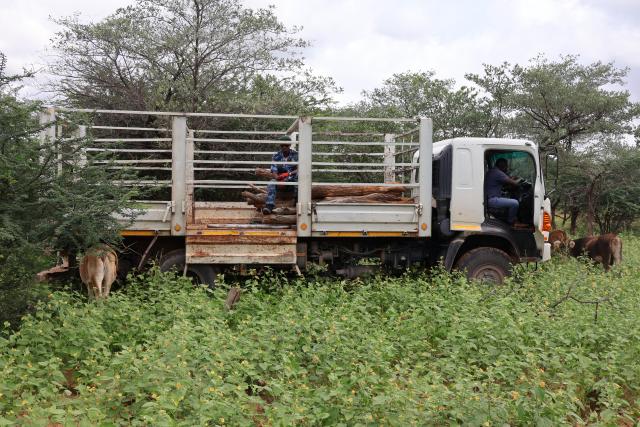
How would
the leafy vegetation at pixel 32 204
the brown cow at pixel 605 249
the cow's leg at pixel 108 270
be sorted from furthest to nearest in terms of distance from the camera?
1. the brown cow at pixel 605 249
2. the cow's leg at pixel 108 270
3. the leafy vegetation at pixel 32 204

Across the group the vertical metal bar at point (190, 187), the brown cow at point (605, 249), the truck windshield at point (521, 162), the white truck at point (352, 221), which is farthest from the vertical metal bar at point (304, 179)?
the brown cow at point (605, 249)

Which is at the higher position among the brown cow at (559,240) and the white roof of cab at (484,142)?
the white roof of cab at (484,142)

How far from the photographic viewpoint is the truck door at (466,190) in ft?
31.4

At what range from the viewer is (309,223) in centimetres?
920

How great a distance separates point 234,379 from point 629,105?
2461 cm

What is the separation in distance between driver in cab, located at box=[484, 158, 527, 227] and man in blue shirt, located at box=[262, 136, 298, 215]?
2801 mm

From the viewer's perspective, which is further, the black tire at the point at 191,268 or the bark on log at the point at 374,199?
the bark on log at the point at 374,199

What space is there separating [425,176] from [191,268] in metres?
3.42

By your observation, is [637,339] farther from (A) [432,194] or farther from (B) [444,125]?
(B) [444,125]

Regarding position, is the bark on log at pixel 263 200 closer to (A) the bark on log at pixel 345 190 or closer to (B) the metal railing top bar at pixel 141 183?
(A) the bark on log at pixel 345 190

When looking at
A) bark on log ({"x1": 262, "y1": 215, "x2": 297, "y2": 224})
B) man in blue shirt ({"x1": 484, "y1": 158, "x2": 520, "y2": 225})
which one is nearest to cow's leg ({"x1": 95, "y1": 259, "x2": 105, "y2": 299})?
bark on log ({"x1": 262, "y1": 215, "x2": 297, "y2": 224})

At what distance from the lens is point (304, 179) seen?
9211 mm

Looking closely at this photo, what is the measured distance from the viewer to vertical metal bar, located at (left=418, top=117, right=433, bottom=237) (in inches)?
370

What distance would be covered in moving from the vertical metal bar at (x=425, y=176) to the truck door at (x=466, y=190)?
0.39 metres
